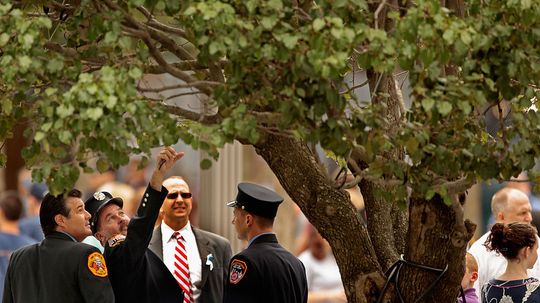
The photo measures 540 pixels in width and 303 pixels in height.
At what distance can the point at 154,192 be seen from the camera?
26.7 feet

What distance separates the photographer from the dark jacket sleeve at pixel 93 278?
26.3 feet

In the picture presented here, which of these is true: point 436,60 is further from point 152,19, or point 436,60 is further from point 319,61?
point 152,19

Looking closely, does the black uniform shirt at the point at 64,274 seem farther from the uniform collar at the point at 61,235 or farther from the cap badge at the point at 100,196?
the cap badge at the point at 100,196

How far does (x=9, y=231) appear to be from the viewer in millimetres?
12391

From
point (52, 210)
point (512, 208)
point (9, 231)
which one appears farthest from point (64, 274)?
point (9, 231)

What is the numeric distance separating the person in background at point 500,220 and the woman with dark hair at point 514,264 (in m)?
0.99

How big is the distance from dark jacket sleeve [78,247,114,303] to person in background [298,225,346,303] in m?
4.69

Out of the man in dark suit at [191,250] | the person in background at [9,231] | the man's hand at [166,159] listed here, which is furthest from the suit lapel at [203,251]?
the person in background at [9,231]

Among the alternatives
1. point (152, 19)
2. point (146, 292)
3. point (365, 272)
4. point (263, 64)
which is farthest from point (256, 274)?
point (263, 64)

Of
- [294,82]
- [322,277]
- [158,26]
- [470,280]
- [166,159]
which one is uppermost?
[158,26]

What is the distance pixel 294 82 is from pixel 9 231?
23.1ft

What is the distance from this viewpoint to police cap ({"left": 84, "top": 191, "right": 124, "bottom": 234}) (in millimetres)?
9406

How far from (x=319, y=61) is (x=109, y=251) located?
3503mm

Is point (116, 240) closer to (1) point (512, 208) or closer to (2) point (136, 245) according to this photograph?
(2) point (136, 245)
